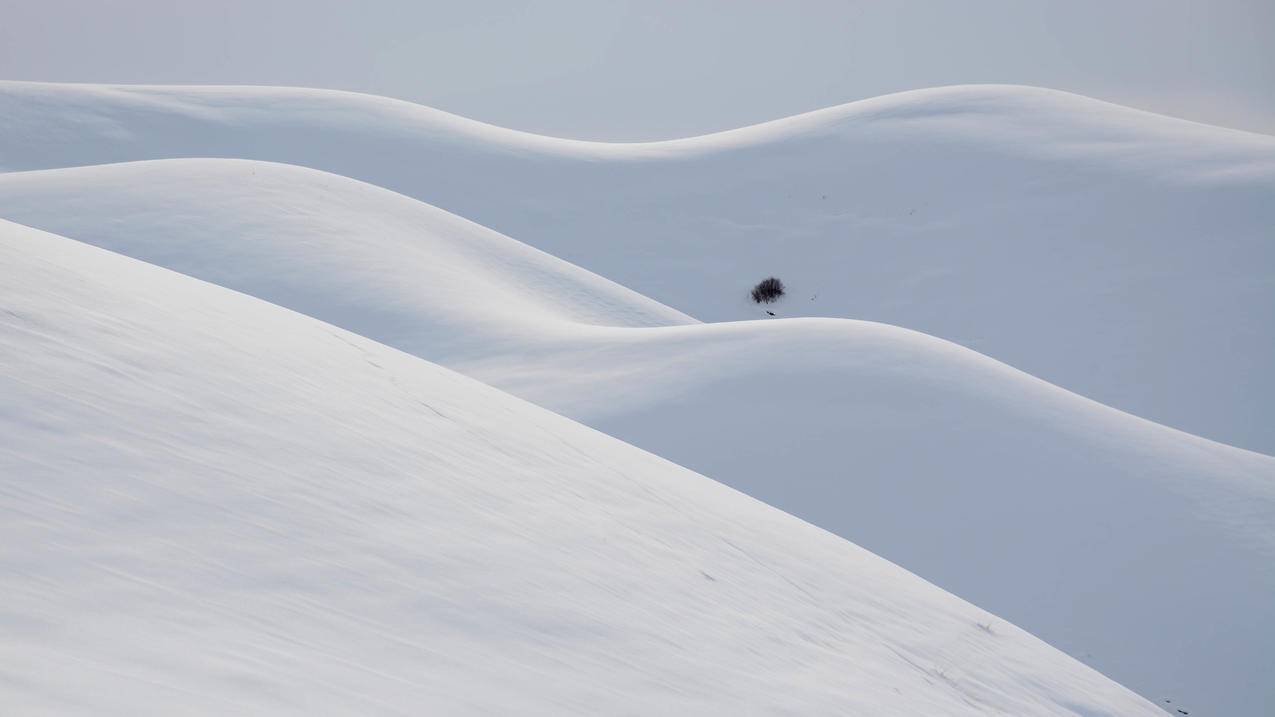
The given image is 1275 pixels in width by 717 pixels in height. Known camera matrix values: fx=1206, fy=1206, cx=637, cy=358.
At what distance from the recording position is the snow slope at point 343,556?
2617 millimetres

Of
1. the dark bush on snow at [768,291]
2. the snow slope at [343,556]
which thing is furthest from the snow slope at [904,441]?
the dark bush on snow at [768,291]

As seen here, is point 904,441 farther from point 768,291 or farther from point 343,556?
point 768,291

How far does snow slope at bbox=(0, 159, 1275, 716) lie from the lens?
9.74 metres

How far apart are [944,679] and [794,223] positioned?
897 inches

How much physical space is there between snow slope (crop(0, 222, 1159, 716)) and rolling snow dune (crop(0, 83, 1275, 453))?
1619cm

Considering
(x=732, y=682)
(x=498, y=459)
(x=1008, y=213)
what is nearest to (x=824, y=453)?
(x=498, y=459)

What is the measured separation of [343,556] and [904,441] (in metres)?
8.48

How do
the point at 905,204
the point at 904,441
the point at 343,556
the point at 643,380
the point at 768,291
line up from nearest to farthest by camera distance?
1. the point at 343,556
2. the point at 904,441
3. the point at 643,380
4. the point at 768,291
5. the point at 905,204

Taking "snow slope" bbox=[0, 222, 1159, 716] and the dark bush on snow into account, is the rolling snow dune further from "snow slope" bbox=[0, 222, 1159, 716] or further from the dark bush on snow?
"snow slope" bbox=[0, 222, 1159, 716]

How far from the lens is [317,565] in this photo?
3201 mm

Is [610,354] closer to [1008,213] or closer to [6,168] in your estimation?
[1008,213]

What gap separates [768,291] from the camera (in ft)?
83.3

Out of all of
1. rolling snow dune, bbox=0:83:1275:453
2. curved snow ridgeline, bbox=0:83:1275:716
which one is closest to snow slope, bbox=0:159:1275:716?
curved snow ridgeline, bbox=0:83:1275:716

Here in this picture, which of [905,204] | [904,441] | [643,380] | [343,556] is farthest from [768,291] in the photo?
[343,556]
